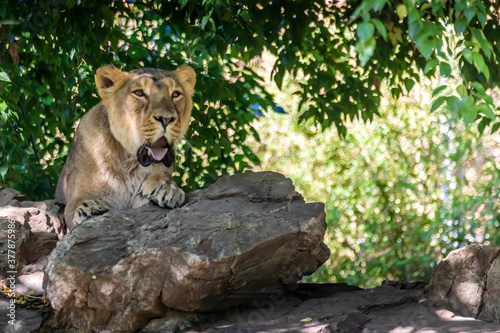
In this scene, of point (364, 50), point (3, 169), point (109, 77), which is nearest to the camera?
point (364, 50)

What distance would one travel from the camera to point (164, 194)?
4469mm

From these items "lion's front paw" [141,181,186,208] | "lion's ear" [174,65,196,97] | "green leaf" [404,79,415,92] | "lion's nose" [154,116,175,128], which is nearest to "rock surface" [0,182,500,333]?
"lion's front paw" [141,181,186,208]

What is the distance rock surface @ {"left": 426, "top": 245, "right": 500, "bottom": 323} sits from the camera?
3.68 meters

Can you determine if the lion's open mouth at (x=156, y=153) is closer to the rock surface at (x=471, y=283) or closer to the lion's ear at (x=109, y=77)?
the lion's ear at (x=109, y=77)

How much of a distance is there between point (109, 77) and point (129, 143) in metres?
0.48

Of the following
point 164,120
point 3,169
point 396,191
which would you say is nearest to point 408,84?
point 164,120

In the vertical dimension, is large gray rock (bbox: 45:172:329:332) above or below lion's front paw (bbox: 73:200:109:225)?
below

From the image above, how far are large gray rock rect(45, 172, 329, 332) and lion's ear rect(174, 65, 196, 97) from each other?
1156mm

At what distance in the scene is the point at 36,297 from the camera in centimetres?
416

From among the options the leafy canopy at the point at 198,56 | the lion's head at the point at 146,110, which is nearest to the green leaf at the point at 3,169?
the leafy canopy at the point at 198,56

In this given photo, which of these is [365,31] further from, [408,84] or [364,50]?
[408,84]

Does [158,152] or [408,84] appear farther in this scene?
[408,84]

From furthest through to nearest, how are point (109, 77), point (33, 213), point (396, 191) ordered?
point (396, 191) < point (33, 213) < point (109, 77)

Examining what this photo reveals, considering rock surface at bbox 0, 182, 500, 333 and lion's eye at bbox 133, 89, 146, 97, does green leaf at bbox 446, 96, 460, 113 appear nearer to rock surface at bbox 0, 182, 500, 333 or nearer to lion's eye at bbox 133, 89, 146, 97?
rock surface at bbox 0, 182, 500, 333
